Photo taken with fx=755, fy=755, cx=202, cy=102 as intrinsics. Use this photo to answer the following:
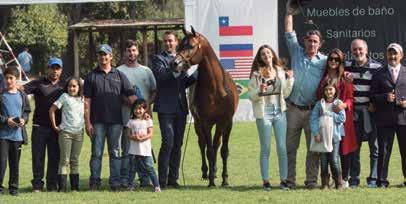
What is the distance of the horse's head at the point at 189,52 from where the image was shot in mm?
9352

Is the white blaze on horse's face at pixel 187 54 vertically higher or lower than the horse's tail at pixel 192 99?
higher

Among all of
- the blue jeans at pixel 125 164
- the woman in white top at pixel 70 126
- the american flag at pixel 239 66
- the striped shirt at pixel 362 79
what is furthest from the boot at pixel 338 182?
the american flag at pixel 239 66

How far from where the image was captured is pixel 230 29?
18.4m

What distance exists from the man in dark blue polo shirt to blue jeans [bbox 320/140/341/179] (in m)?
2.49

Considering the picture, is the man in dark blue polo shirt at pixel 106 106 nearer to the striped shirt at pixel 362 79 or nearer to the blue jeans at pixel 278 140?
the blue jeans at pixel 278 140

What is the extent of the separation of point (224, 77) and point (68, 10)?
1367 inches

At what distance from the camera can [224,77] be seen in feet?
32.9

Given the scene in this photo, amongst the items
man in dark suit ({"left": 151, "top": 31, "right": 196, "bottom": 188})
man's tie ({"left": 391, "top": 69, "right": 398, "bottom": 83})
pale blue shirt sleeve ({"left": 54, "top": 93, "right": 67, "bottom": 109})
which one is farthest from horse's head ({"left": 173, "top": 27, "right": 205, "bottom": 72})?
man's tie ({"left": 391, "top": 69, "right": 398, "bottom": 83})

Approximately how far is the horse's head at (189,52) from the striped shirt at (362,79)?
1.91m

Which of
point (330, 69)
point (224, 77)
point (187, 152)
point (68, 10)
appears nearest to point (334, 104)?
point (330, 69)

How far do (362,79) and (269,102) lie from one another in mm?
1276

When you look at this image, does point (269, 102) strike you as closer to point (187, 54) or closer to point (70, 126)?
point (187, 54)

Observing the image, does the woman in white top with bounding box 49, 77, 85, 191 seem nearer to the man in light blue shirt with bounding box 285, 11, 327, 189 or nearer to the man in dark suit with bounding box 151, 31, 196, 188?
the man in dark suit with bounding box 151, 31, 196, 188

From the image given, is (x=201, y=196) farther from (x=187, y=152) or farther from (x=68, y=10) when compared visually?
(x=68, y=10)
